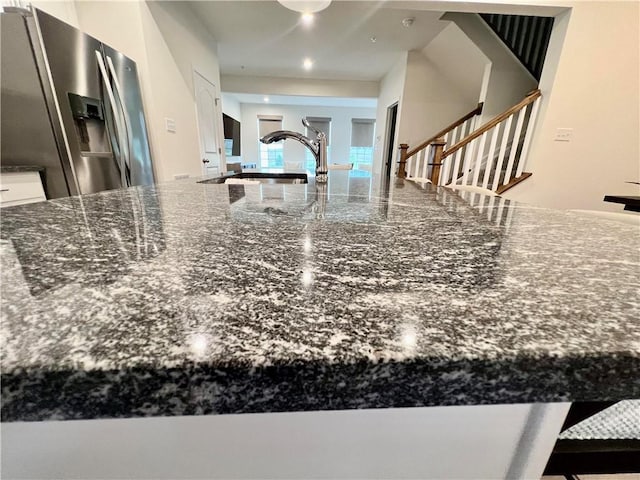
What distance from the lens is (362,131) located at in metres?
7.82

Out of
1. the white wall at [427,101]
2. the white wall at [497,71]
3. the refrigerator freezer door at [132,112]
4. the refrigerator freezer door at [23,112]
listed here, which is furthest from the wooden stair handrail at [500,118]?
the refrigerator freezer door at [23,112]

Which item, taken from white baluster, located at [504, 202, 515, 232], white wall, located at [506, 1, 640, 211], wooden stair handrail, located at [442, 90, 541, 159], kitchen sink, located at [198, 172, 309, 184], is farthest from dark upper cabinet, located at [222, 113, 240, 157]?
white baluster, located at [504, 202, 515, 232]

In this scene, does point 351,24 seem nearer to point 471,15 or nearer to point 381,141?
point 471,15

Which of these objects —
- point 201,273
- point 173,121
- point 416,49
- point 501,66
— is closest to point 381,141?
point 416,49

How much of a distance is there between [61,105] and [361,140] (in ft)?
23.5

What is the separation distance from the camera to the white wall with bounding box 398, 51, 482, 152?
12.9ft

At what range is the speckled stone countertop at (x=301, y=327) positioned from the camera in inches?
6.3

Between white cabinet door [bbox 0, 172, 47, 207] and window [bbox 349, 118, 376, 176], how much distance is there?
270 inches

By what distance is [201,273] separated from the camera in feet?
0.90

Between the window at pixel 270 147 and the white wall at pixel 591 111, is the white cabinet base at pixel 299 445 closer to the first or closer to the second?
the white wall at pixel 591 111

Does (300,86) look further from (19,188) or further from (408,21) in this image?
(19,188)

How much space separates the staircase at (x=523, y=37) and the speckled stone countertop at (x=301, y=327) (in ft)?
13.8

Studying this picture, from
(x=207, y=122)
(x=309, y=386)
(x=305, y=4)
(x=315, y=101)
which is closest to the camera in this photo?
(x=309, y=386)

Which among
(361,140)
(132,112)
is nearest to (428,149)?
(132,112)
